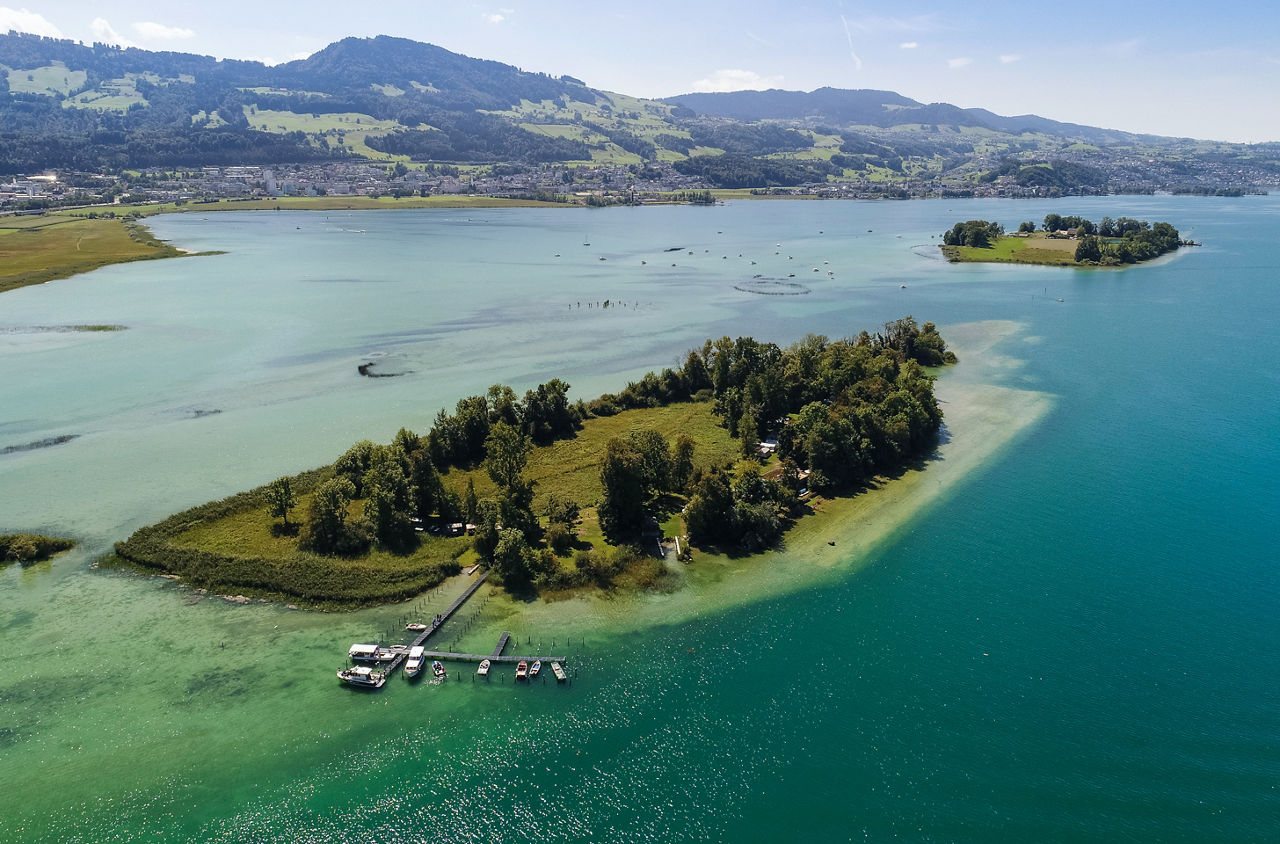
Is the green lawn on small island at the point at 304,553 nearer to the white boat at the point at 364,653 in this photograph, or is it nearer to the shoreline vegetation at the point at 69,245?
the white boat at the point at 364,653

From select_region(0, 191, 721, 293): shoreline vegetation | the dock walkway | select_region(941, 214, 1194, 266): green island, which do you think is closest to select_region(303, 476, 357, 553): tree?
the dock walkway

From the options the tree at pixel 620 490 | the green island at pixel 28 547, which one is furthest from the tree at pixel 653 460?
the green island at pixel 28 547

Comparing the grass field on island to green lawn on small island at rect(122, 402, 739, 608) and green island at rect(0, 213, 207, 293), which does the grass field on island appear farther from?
green island at rect(0, 213, 207, 293)

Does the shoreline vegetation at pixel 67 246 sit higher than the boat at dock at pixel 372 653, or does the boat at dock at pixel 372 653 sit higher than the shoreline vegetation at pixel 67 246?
the shoreline vegetation at pixel 67 246

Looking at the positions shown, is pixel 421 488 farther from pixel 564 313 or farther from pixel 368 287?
pixel 368 287

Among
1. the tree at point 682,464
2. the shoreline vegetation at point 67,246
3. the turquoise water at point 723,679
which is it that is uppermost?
the shoreline vegetation at point 67,246

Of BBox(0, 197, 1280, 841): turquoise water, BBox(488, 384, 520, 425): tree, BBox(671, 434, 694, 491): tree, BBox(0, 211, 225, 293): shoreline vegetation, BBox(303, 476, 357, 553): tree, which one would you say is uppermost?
BBox(0, 211, 225, 293): shoreline vegetation

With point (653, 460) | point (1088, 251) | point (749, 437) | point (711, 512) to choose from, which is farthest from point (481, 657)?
point (1088, 251)

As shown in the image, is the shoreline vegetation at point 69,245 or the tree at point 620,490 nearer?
the tree at point 620,490
